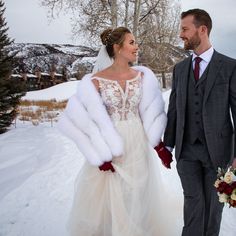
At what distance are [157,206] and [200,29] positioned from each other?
5.83ft

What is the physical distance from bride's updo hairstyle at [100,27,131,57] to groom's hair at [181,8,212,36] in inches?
27.8

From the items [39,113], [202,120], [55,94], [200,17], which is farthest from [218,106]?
[55,94]

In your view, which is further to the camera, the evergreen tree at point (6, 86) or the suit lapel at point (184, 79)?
the evergreen tree at point (6, 86)

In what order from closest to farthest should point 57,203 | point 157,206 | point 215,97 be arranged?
point 215,97
point 157,206
point 57,203

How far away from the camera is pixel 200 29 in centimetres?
305

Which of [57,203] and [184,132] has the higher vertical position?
[184,132]

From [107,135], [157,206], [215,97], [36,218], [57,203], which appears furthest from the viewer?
[57,203]

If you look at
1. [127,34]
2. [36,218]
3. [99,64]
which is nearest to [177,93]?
[127,34]

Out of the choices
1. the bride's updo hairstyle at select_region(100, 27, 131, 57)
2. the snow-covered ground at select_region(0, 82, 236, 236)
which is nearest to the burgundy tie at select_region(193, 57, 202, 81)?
the bride's updo hairstyle at select_region(100, 27, 131, 57)

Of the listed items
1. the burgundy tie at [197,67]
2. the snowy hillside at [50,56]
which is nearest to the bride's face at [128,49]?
the burgundy tie at [197,67]

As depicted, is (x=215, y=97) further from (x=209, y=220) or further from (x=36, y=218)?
(x=36, y=218)

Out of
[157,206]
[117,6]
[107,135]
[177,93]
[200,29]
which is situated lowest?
[157,206]

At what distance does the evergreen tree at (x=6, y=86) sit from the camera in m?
11.6

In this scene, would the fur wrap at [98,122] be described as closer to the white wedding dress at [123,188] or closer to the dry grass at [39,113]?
the white wedding dress at [123,188]
